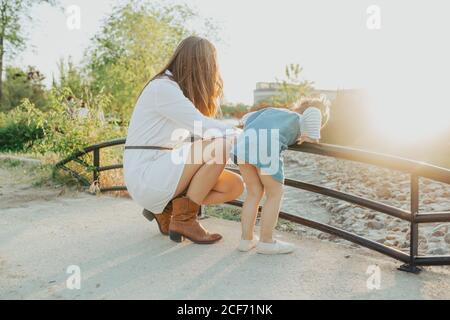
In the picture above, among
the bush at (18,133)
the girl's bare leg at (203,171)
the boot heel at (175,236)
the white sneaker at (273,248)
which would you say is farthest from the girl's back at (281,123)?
the bush at (18,133)

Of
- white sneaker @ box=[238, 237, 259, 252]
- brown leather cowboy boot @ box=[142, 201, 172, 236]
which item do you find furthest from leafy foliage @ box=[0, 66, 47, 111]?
white sneaker @ box=[238, 237, 259, 252]

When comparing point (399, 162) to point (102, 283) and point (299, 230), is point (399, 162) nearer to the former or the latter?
point (102, 283)

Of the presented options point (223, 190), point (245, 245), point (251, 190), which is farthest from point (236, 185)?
point (245, 245)

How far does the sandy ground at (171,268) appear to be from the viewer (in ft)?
9.00

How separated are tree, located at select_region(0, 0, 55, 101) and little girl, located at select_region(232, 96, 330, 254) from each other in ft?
64.5

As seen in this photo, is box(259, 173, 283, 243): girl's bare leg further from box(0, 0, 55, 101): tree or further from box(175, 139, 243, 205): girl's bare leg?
box(0, 0, 55, 101): tree

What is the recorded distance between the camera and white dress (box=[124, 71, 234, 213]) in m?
3.29

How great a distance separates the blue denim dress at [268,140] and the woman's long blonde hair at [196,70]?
1.24 feet

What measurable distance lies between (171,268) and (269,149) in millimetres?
920

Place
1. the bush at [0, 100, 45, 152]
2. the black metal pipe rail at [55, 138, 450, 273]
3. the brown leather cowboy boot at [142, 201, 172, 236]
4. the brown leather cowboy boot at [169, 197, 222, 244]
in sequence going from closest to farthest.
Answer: the black metal pipe rail at [55, 138, 450, 273]
the brown leather cowboy boot at [169, 197, 222, 244]
the brown leather cowboy boot at [142, 201, 172, 236]
the bush at [0, 100, 45, 152]

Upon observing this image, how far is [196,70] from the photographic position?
3369 mm

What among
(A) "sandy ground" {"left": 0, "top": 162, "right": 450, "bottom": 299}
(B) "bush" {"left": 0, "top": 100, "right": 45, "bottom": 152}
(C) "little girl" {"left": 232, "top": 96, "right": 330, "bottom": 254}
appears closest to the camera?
(A) "sandy ground" {"left": 0, "top": 162, "right": 450, "bottom": 299}

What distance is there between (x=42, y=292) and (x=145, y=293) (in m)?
0.55
